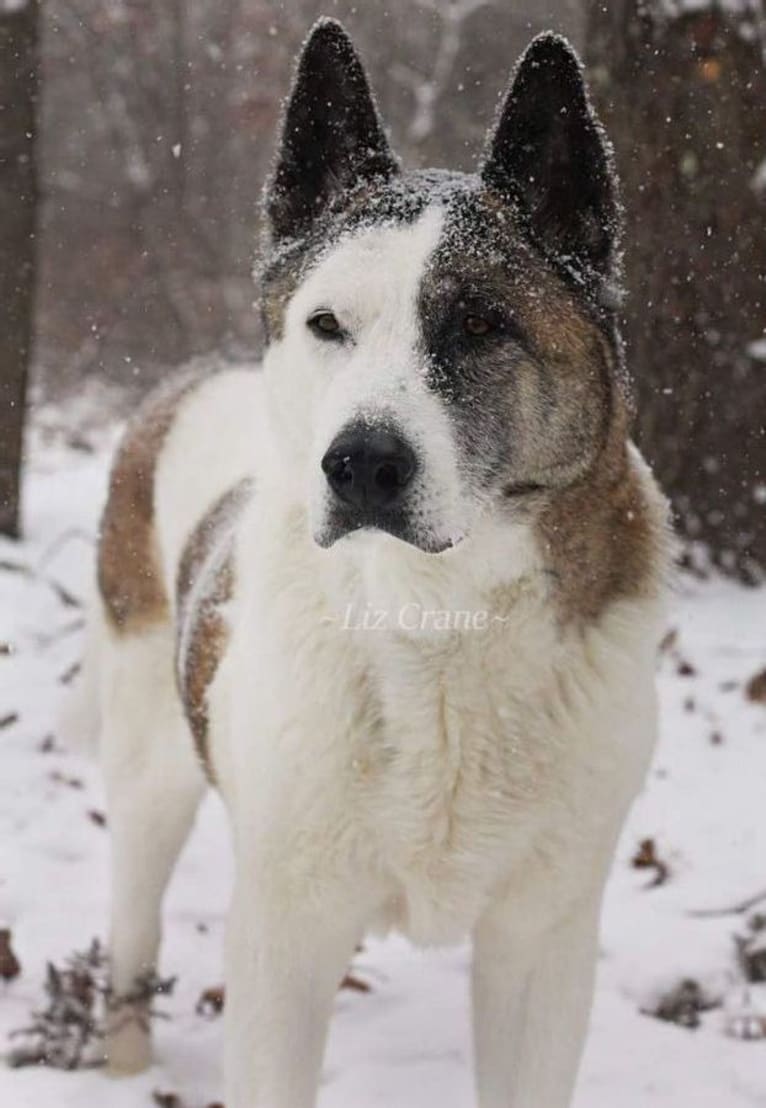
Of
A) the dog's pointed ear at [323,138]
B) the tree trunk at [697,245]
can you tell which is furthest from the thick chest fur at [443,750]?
the tree trunk at [697,245]

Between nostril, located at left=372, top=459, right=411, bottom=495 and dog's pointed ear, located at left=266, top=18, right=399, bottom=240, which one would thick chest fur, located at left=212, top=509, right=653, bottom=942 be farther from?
dog's pointed ear, located at left=266, top=18, right=399, bottom=240

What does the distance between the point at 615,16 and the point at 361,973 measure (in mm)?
3216

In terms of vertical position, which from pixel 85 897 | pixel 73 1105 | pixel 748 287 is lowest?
pixel 73 1105

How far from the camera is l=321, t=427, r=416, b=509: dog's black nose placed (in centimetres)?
198

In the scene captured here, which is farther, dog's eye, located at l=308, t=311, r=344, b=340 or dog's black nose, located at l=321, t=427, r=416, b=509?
dog's eye, located at l=308, t=311, r=344, b=340

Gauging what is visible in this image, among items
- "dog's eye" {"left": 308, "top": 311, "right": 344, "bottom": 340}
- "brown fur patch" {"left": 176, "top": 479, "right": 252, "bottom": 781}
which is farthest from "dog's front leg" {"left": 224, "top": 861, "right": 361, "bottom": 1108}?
"dog's eye" {"left": 308, "top": 311, "right": 344, "bottom": 340}

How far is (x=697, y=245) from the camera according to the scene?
5051 mm

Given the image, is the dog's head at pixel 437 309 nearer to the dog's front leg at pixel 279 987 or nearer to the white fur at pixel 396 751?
the white fur at pixel 396 751

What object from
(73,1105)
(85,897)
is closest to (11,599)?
(85,897)

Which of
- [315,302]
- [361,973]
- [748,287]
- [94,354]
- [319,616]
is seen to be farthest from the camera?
[94,354]

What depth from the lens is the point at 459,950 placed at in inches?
144

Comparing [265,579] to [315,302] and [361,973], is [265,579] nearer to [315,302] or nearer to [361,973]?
[315,302]

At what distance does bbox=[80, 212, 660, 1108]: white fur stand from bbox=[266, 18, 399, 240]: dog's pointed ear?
26 cm

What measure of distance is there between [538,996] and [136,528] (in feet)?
4.96
